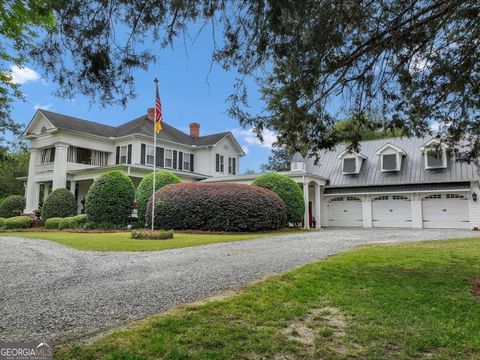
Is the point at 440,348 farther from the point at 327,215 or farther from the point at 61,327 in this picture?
the point at 327,215

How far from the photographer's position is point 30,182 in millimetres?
27500

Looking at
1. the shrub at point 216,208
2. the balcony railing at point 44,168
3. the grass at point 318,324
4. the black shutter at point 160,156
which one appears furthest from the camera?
the black shutter at point 160,156

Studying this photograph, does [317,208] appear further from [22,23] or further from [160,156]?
[22,23]

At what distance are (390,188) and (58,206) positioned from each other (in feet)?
67.4

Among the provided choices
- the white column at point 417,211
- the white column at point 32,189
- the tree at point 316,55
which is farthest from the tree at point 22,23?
the white column at point 417,211

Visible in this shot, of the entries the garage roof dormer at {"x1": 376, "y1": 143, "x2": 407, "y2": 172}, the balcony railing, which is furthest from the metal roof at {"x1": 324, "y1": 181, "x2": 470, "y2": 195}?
the balcony railing

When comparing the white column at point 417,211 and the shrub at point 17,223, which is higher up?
the white column at point 417,211

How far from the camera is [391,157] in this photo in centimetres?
2427

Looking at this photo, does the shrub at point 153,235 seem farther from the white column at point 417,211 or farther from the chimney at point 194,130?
the chimney at point 194,130

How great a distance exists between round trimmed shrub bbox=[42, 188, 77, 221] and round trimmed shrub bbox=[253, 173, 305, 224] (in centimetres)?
1186

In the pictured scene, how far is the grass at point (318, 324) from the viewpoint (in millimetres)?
3400

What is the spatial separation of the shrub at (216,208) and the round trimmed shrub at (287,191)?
1.71 m

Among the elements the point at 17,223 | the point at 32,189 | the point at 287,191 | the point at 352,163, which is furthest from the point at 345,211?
the point at 32,189

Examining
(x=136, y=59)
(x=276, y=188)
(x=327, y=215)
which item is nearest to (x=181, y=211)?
(x=276, y=188)
